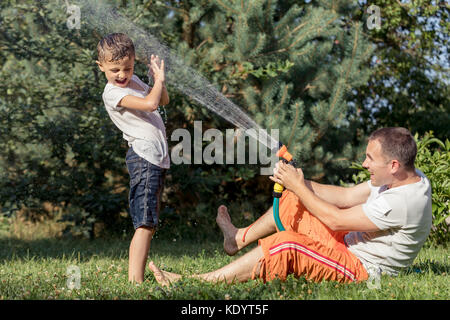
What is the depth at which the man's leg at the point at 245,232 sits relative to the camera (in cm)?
363

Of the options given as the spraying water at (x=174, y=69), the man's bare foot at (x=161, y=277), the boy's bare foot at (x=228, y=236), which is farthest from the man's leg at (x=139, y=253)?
the spraying water at (x=174, y=69)

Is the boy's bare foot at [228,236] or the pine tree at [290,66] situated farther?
the pine tree at [290,66]

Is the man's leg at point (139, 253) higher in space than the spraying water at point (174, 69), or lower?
lower

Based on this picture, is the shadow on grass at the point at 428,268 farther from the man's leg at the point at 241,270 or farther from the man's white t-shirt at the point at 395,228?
the man's leg at the point at 241,270

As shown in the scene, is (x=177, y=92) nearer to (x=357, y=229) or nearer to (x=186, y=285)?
(x=186, y=285)

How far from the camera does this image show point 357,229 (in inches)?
120

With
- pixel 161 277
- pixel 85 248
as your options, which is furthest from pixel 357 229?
pixel 85 248

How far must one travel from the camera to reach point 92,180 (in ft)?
21.2

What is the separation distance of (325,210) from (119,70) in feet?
5.17

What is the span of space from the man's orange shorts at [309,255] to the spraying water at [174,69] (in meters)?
2.30
